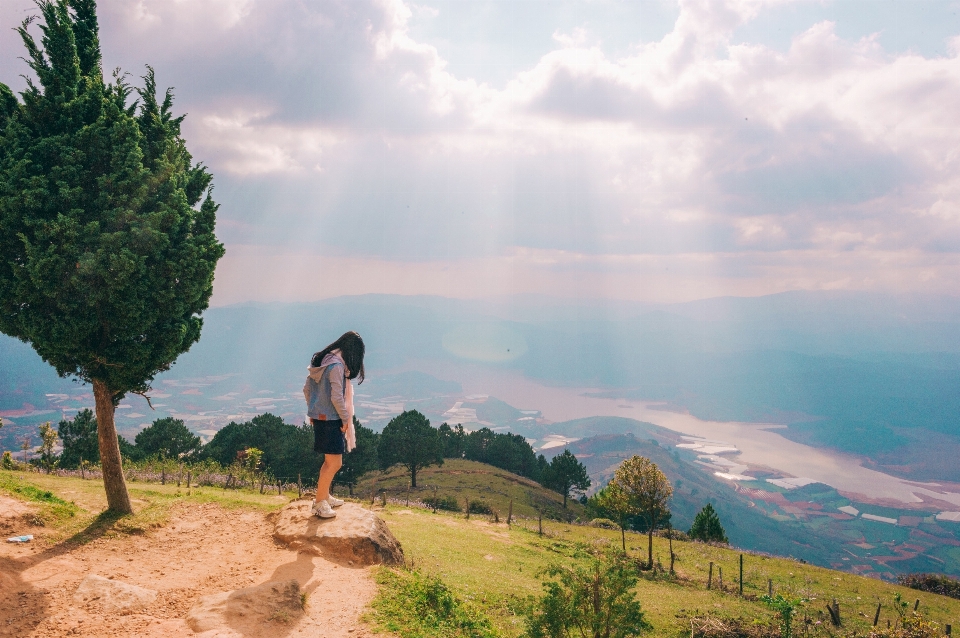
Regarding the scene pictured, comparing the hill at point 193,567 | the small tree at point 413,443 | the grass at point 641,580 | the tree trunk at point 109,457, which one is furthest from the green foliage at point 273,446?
the tree trunk at point 109,457

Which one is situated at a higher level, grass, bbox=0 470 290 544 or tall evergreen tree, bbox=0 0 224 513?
tall evergreen tree, bbox=0 0 224 513

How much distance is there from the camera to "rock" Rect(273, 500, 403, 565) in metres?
10.7

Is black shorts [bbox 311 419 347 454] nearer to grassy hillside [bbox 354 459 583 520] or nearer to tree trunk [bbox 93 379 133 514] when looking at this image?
tree trunk [bbox 93 379 133 514]

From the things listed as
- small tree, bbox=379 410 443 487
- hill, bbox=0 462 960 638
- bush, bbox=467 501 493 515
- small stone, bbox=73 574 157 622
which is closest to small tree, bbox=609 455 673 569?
hill, bbox=0 462 960 638

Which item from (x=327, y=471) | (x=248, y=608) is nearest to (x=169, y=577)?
(x=248, y=608)

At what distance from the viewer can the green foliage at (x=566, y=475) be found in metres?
75.4

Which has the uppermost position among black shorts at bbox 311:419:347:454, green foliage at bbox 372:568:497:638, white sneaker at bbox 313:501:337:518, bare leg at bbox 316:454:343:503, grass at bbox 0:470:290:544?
black shorts at bbox 311:419:347:454

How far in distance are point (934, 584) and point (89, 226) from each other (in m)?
56.1

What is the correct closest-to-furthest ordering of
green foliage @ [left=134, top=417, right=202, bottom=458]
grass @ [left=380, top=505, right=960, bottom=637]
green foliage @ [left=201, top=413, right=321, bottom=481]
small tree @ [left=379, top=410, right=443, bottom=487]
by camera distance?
grass @ [left=380, top=505, right=960, bottom=637]
green foliage @ [left=201, top=413, right=321, bottom=481]
green foliage @ [left=134, top=417, right=202, bottom=458]
small tree @ [left=379, top=410, right=443, bottom=487]

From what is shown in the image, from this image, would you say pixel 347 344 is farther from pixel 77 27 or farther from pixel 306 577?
pixel 77 27

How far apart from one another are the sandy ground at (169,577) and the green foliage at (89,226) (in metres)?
3.86

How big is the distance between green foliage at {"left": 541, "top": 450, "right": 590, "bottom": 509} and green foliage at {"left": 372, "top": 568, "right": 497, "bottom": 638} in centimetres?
6828

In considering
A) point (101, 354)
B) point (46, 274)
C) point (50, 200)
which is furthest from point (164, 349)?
point (50, 200)

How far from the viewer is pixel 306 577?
948 cm
